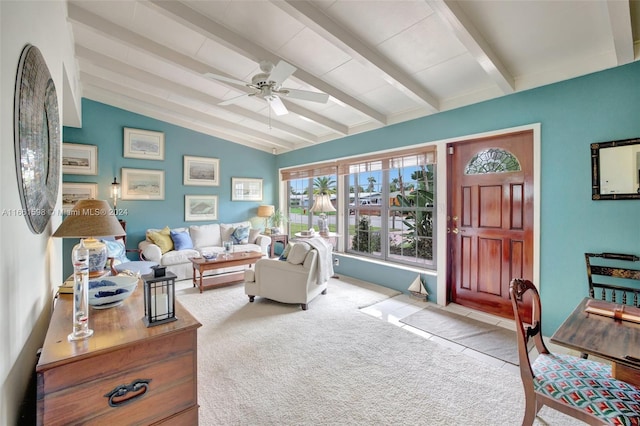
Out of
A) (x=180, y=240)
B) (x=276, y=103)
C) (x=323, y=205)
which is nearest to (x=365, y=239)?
(x=323, y=205)

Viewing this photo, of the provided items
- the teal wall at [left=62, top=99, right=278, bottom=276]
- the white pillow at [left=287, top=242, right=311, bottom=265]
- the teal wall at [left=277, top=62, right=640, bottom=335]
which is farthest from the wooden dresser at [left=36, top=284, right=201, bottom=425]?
the teal wall at [left=62, top=99, right=278, bottom=276]

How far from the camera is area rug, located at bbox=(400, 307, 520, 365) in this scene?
2.65 metres

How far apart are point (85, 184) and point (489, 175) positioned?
6239 mm

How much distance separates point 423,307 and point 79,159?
235 inches

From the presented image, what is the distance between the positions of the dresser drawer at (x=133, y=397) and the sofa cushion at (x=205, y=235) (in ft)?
15.5

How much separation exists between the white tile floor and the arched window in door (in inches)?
68.0

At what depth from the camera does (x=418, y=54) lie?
276cm

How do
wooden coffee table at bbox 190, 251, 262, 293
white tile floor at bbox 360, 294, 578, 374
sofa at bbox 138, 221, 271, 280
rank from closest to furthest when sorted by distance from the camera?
white tile floor at bbox 360, 294, 578, 374 → wooden coffee table at bbox 190, 251, 262, 293 → sofa at bbox 138, 221, 271, 280

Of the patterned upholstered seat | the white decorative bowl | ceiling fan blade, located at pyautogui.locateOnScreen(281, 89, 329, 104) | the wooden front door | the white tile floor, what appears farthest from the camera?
the wooden front door

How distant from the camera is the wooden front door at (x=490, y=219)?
3154 millimetres

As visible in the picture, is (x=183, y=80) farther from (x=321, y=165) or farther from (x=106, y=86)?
(x=321, y=165)

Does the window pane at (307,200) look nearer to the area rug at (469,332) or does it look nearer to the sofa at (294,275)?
the sofa at (294,275)

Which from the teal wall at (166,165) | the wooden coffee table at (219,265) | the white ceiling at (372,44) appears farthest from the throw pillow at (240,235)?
the white ceiling at (372,44)

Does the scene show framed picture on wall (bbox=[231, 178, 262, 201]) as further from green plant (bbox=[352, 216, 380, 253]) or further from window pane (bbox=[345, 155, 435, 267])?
green plant (bbox=[352, 216, 380, 253])
